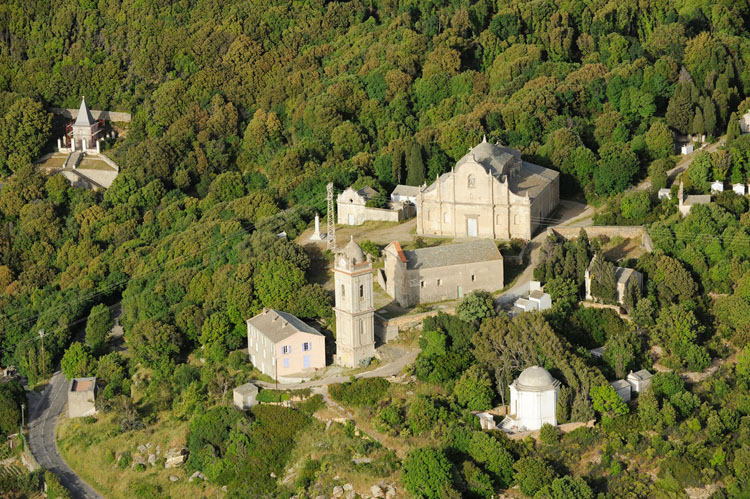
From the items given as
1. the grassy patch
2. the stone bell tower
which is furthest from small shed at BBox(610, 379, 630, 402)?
the grassy patch

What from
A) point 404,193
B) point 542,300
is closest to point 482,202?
point 404,193

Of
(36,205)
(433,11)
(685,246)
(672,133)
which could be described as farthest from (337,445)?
(433,11)

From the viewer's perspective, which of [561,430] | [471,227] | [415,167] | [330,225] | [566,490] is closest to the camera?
[566,490]

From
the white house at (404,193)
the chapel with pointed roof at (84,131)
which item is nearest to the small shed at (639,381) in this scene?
the white house at (404,193)

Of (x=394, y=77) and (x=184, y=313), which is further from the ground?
(x=394, y=77)

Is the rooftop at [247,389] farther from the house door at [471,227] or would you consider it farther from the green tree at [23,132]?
the green tree at [23,132]

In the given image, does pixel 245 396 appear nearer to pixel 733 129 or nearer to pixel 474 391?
pixel 474 391

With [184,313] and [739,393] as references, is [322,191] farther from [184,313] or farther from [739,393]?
[739,393]

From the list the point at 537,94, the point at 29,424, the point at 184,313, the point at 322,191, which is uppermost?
the point at 537,94

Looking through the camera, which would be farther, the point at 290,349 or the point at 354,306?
the point at 290,349
